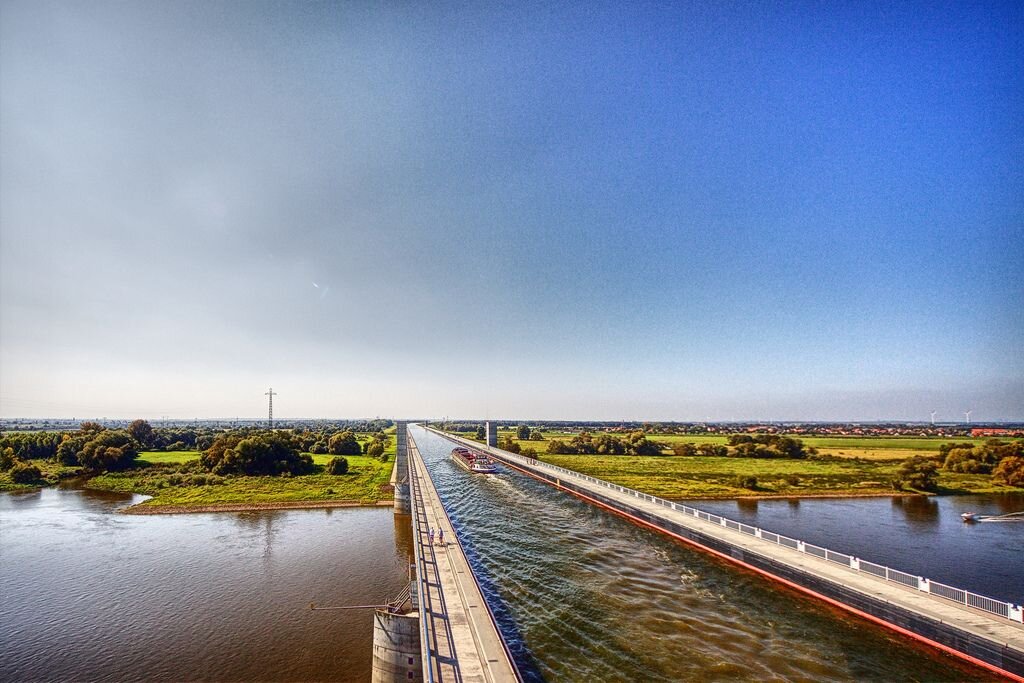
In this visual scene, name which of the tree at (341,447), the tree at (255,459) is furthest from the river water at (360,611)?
the tree at (341,447)

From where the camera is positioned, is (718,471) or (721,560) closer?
(721,560)

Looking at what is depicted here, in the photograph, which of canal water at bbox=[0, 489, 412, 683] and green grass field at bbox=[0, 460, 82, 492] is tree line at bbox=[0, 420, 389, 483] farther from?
canal water at bbox=[0, 489, 412, 683]

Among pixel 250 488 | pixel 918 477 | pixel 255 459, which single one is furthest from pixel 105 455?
pixel 918 477

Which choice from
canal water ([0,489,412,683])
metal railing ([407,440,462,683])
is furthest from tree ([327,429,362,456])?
metal railing ([407,440,462,683])

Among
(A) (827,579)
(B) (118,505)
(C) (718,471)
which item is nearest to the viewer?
(A) (827,579)

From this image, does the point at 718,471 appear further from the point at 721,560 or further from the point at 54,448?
the point at 54,448

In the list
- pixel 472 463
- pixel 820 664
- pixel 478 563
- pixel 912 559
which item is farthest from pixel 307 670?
pixel 472 463

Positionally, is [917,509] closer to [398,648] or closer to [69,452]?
[398,648]
